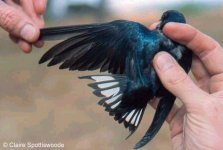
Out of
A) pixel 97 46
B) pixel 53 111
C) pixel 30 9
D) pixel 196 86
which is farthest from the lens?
pixel 53 111

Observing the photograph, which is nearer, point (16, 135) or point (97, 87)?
point (97, 87)

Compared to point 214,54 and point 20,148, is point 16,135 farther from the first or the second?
point 214,54

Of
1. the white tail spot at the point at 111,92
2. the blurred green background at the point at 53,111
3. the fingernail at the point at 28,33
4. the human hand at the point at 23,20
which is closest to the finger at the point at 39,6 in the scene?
the human hand at the point at 23,20

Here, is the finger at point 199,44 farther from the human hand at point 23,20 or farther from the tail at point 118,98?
the human hand at point 23,20

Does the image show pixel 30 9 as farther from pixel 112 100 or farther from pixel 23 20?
pixel 112 100

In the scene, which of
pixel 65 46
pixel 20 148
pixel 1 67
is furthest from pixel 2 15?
pixel 1 67

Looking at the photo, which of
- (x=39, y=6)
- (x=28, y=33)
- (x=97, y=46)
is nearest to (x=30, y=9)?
(x=39, y=6)
